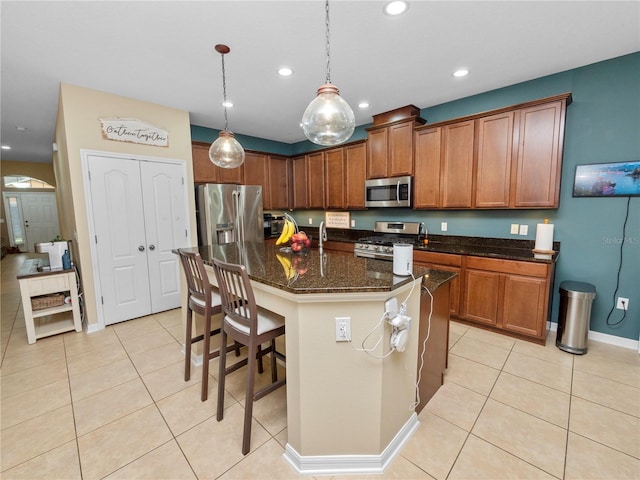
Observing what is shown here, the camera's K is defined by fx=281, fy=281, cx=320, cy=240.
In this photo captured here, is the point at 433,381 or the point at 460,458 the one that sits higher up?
the point at 433,381

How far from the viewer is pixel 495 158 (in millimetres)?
3088

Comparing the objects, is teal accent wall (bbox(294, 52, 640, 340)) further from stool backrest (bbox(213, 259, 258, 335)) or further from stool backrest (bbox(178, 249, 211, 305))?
stool backrest (bbox(178, 249, 211, 305))

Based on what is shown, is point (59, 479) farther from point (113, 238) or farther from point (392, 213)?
point (392, 213)

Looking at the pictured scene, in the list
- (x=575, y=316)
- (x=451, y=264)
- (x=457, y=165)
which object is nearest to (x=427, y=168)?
(x=457, y=165)

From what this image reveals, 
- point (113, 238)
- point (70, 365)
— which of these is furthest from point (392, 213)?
point (70, 365)

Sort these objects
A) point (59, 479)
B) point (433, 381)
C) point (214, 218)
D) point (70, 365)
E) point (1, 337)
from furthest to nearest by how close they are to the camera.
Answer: point (214, 218) < point (1, 337) < point (70, 365) < point (433, 381) < point (59, 479)

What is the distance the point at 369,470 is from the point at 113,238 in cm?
353

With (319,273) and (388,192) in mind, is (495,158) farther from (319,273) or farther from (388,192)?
(319,273)

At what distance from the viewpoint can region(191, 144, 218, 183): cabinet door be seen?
425 centimetres

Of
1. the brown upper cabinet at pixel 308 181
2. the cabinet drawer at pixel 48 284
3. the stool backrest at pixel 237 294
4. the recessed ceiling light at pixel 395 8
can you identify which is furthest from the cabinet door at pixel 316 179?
the cabinet drawer at pixel 48 284

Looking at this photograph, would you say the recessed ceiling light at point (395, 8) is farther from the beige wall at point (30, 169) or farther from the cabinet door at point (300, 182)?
the beige wall at point (30, 169)

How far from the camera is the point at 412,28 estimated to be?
6.91 feet

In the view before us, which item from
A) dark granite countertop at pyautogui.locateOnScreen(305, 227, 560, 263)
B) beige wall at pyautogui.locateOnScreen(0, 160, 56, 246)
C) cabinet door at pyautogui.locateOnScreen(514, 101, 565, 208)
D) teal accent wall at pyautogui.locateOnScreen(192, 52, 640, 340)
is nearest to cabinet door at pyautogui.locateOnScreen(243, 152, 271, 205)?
dark granite countertop at pyautogui.locateOnScreen(305, 227, 560, 263)

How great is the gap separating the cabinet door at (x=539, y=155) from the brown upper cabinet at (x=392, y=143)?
1.21 m
